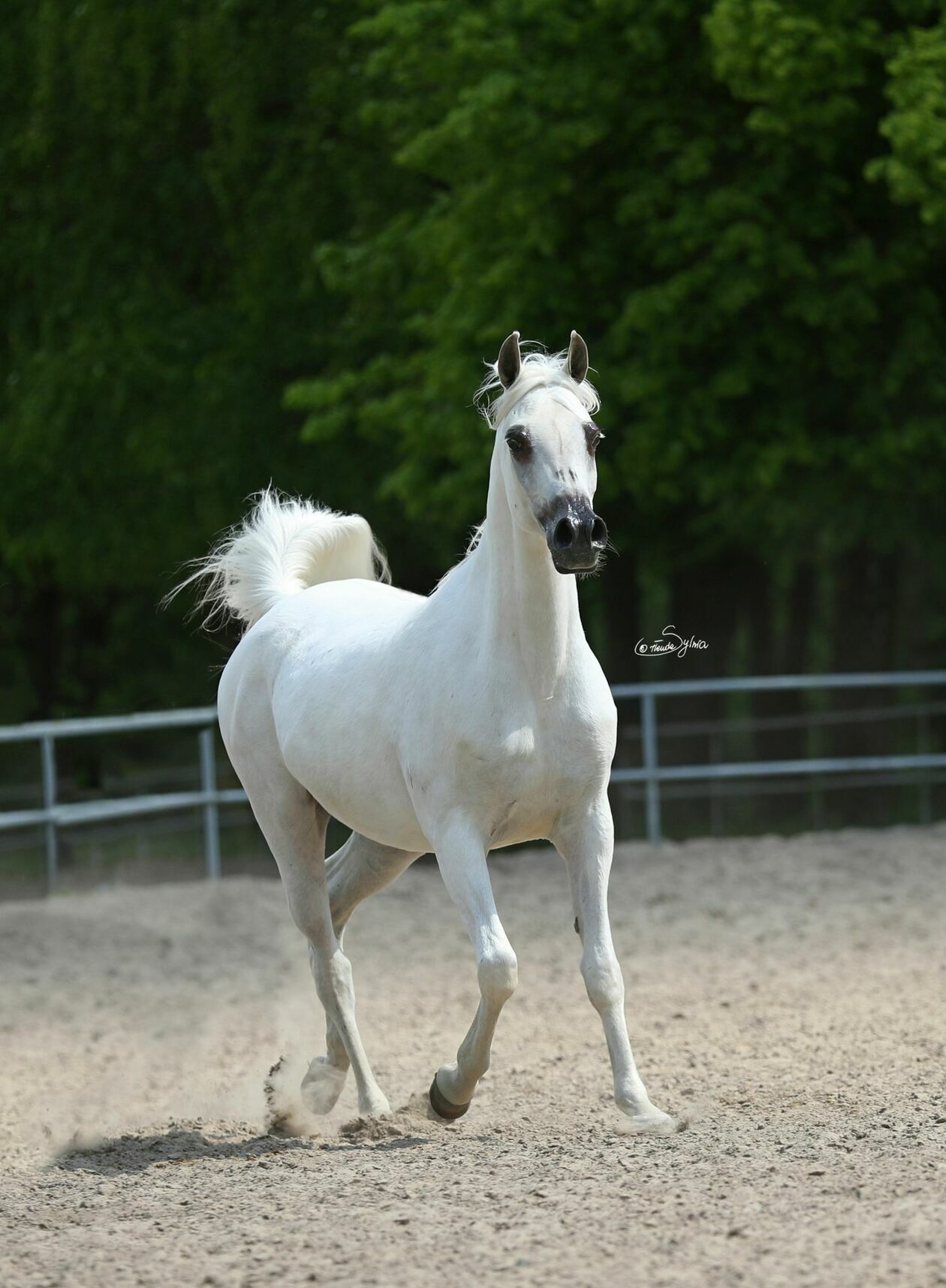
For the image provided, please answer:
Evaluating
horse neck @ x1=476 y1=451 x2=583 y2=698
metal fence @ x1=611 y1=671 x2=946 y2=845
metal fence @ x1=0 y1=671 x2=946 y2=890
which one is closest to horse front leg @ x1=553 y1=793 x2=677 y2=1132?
horse neck @ x1=476 y1=451 x2=583 y2=698

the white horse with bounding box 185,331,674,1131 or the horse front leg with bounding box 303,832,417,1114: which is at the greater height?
the white horse with bounding box 185,331,674,1131

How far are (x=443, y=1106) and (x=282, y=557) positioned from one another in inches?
107

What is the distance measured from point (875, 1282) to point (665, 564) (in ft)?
44.4

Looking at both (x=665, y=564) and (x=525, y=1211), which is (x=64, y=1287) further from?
(x=665, y=564)

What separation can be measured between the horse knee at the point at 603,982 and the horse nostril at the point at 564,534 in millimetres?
1288

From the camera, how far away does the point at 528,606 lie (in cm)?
482

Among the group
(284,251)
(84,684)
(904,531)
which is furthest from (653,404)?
(84,684)

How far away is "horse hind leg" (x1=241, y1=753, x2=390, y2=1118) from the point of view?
19.1 feet

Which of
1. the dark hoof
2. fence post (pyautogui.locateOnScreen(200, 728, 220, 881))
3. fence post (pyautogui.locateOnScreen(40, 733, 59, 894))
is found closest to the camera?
the dark hoof

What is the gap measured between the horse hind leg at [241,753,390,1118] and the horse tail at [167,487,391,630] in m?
0.92

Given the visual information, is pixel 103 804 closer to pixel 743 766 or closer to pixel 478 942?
pixel 743 766

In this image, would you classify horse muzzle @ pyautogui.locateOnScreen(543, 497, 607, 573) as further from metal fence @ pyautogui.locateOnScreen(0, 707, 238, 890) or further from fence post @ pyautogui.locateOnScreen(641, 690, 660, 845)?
fence post @ pyautogui.locateOnScreen(641, 690, 660, 845)

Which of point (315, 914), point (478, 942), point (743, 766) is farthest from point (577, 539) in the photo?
point (743, 766)

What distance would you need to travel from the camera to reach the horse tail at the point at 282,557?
692cm
